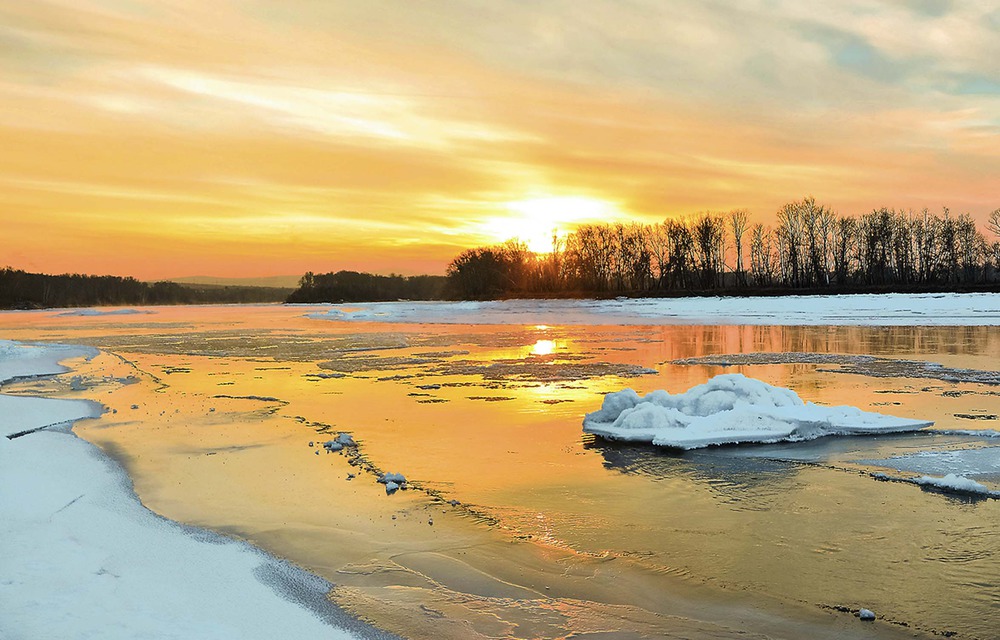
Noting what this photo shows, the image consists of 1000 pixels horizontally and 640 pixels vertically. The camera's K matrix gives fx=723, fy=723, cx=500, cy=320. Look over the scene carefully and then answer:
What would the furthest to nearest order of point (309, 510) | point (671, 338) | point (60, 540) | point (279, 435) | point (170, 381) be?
point (671, 338), point (170, 381), point (279, 435), point (309, 510), point (60, 540)

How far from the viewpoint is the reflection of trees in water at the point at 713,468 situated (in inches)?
233

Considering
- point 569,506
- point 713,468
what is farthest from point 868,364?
point 569,506

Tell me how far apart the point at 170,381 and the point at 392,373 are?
4145 mm

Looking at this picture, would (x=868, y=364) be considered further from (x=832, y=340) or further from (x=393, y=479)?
(x=393, y=479)

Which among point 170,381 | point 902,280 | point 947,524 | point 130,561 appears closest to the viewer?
point 130,561

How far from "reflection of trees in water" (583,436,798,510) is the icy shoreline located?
3420 millimetres

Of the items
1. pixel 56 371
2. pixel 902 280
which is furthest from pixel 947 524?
pixel 902 280

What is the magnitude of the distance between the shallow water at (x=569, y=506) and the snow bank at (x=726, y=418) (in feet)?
0.95

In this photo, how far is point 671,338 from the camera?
23734mm

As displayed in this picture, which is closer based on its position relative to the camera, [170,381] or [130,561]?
[130,561]

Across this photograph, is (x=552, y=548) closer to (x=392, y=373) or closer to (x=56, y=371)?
(x=392, y=373)

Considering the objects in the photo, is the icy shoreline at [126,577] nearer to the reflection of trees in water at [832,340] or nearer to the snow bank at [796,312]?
the reflection of trees in water at [832,340]

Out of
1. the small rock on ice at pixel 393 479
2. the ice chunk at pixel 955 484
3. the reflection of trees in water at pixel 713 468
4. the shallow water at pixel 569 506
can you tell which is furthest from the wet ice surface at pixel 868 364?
the small rock on ice at pixel 393 479

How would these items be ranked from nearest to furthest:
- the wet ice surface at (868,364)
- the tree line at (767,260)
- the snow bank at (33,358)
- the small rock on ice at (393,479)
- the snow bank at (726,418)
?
the small rock on ice at (393,479)
the snow bank at (726,418)
the wet ice surface at (868,364)
the snow bank at (33,358)
the tree line at (767,260)
